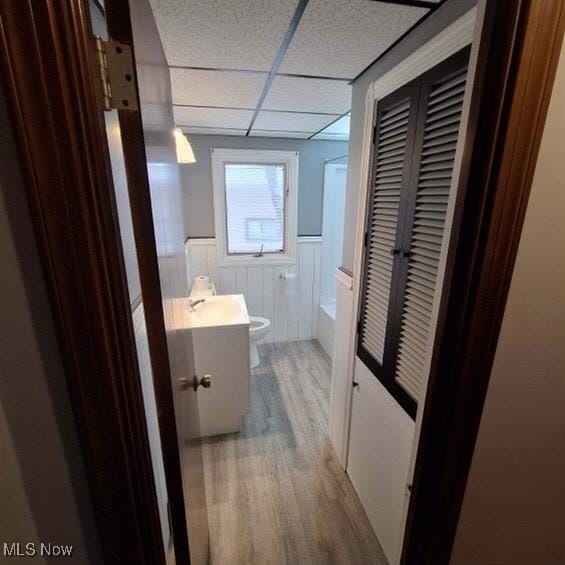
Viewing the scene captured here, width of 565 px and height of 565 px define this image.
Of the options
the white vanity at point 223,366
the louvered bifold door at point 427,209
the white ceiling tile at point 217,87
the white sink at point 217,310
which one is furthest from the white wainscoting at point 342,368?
the white ceiling tile at point 217,87

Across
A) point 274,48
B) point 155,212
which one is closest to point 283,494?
point 155,212

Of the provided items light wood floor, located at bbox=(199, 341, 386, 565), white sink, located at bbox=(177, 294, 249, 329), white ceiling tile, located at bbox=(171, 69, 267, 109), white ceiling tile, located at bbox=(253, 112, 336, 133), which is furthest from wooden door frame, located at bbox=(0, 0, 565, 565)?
white ceiling tile, located at bbox=(253, 112, 336, 133)

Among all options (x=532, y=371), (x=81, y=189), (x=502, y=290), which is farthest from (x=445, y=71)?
(x=81, y=189)

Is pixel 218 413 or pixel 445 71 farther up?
pixel 445 71

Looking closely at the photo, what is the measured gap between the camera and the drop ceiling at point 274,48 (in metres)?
0.96

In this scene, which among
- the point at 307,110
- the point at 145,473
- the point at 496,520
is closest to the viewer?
the point at 145,473

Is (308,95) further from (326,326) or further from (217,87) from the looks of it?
(326,326)

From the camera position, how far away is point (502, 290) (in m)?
0.67

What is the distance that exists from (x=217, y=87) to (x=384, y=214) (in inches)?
43.3

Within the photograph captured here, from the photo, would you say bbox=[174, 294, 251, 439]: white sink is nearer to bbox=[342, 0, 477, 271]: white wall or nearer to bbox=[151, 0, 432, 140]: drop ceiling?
bbox=[342, 0, 477, 271]: white wall

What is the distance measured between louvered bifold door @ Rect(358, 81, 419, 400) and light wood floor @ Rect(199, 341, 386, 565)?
2.78 feet

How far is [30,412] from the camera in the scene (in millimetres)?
544

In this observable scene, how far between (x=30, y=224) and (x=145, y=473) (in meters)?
0.51

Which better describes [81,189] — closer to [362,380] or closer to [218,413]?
[362,380]
